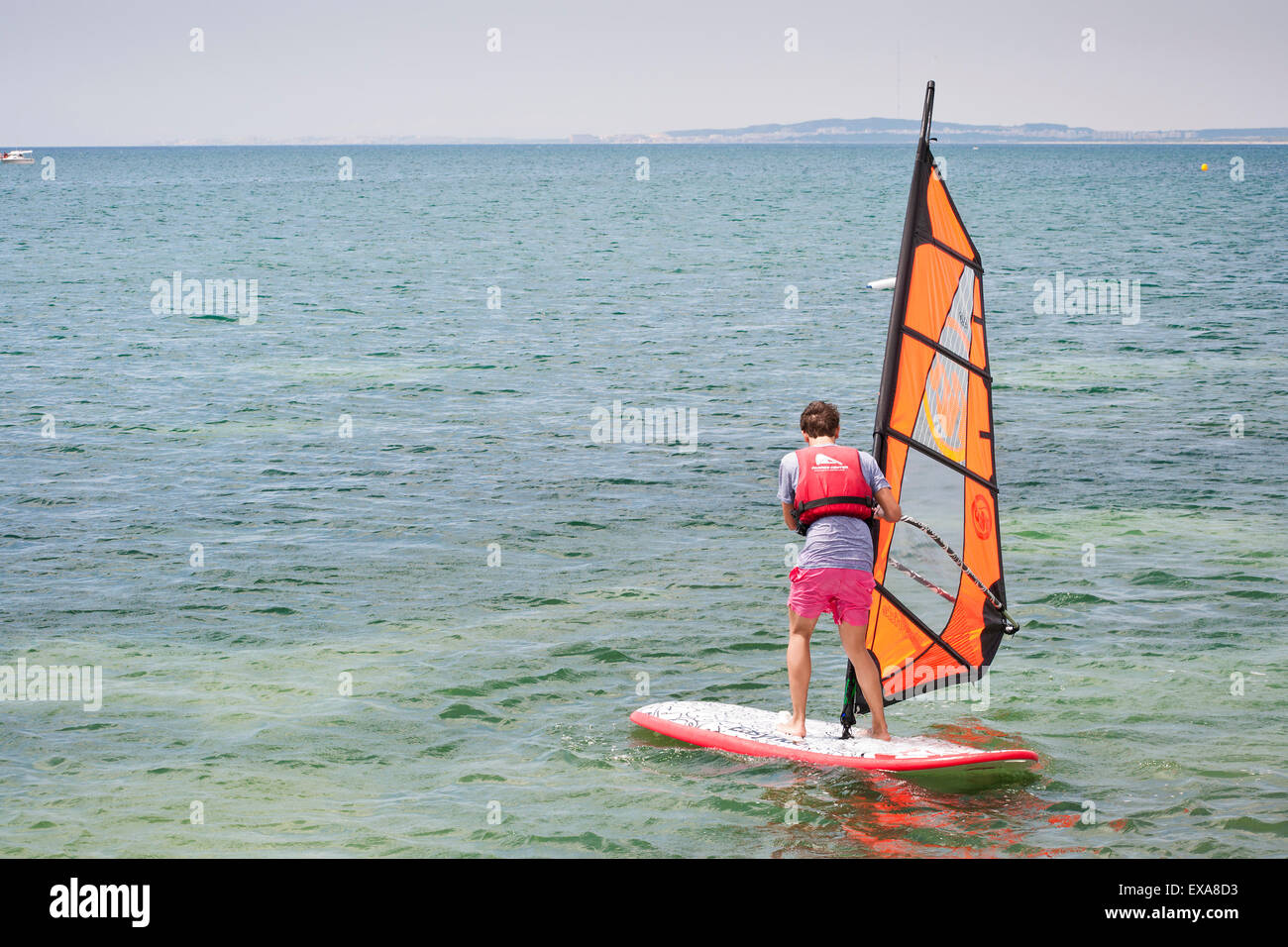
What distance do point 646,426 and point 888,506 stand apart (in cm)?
1308

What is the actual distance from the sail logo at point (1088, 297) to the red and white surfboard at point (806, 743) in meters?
26.9

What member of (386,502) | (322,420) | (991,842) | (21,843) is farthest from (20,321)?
(991,842)

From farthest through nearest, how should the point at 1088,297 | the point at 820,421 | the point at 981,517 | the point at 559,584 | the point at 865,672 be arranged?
the point at 1088,297 → the point at 559,584 → the point at 981,517 → the point at 865,672 → the point at 820,421

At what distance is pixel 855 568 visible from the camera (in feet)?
26.7

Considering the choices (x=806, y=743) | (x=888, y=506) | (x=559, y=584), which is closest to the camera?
(x=888, y=506)

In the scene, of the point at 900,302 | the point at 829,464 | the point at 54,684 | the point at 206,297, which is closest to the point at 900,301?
the point at 900,302

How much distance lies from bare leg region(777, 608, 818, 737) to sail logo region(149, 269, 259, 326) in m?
28.7

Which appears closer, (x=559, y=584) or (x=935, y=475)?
(x=935, y=475)

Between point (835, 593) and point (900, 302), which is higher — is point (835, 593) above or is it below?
below

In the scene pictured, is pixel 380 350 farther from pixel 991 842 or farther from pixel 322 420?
pixel 991 842

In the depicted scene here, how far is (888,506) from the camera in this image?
7949 mm
